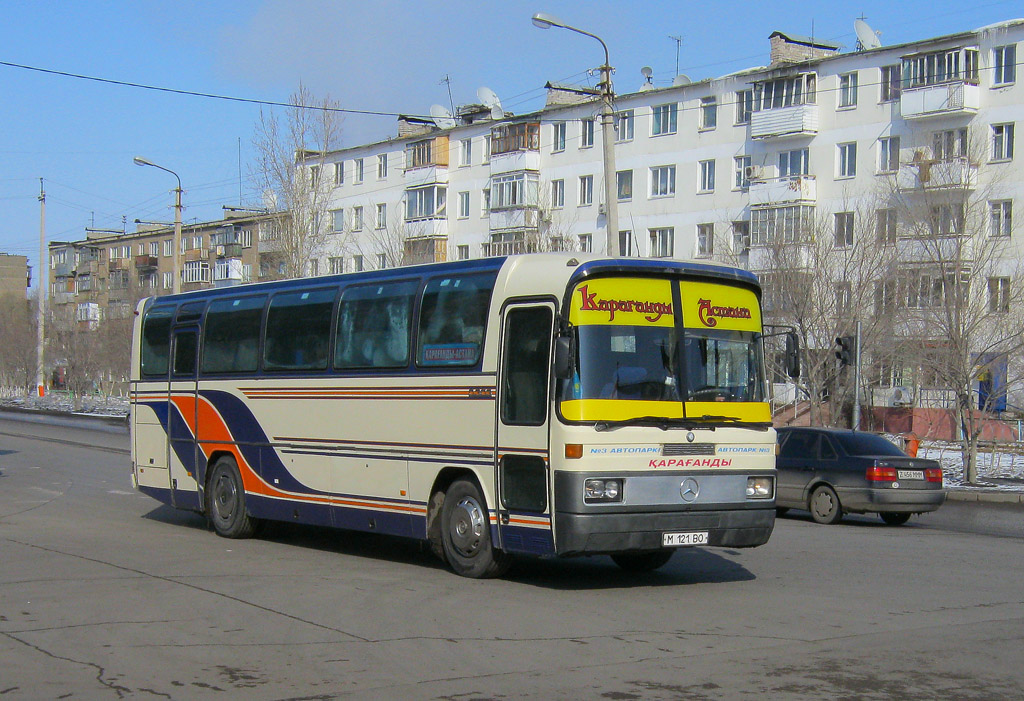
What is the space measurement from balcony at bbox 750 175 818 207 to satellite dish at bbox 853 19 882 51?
638 centimetres

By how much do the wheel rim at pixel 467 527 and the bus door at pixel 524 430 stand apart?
41 centimetres

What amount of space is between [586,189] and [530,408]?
177ft

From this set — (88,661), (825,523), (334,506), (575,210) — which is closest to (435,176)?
(575,210)

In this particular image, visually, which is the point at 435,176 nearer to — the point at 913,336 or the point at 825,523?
the point at 913,336

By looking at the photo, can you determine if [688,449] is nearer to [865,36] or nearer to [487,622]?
[487,622]

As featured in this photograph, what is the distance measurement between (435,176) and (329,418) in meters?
59.2

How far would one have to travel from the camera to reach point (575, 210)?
212ft

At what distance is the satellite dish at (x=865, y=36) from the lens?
54.8 metres

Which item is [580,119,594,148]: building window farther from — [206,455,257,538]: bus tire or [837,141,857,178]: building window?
[206,455,257,538]: bus tire

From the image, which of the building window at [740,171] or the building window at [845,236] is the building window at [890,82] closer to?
the building window at [740,171]

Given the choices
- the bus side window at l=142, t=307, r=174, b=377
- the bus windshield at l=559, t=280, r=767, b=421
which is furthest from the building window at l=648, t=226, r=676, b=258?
the bus windshield at l=559, t=280, r=767, b=421

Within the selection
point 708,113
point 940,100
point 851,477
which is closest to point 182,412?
point 851,477

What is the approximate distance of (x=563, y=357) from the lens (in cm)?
1051

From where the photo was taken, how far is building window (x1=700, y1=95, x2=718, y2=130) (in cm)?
5884
